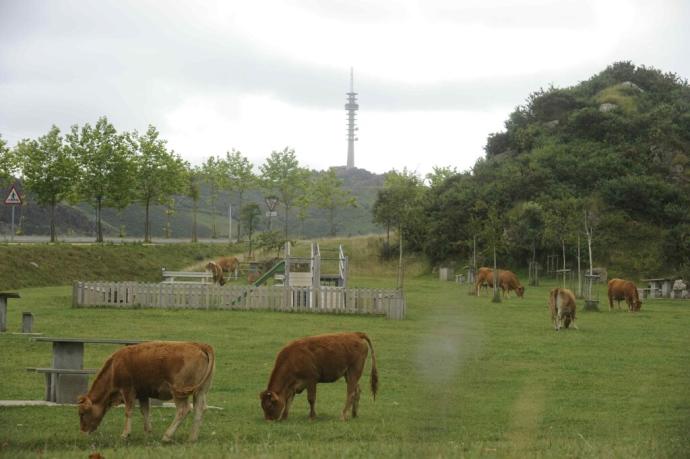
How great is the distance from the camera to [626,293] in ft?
124

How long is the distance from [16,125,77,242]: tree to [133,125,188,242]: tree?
6433 mm

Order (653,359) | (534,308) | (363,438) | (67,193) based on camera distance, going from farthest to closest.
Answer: (67,193)
(534,308)
(653,359)
(363,438)

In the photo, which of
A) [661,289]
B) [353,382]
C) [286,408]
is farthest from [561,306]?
[661,289]

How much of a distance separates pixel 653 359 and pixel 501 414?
8442mm

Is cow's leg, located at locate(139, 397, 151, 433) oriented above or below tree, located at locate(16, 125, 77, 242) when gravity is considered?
below

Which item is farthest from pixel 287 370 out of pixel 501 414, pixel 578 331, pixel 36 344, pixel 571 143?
pixel 571 143

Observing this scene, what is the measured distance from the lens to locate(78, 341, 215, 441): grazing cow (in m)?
11.7

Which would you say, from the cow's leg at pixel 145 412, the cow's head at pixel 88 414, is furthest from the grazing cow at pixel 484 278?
the cow's head at pixel 88 414

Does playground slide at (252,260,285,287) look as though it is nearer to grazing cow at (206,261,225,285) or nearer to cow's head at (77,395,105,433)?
grazing cow at (206,261,225,285)

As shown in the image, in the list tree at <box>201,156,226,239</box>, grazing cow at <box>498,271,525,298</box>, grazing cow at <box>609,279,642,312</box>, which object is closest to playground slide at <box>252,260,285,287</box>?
grazing cow at <box>498,271,525,298</box>

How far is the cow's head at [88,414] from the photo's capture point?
39.0 ft

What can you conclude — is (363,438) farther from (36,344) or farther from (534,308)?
(534,308)

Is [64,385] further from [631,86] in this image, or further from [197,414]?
[631,86]

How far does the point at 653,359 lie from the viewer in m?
21.3
